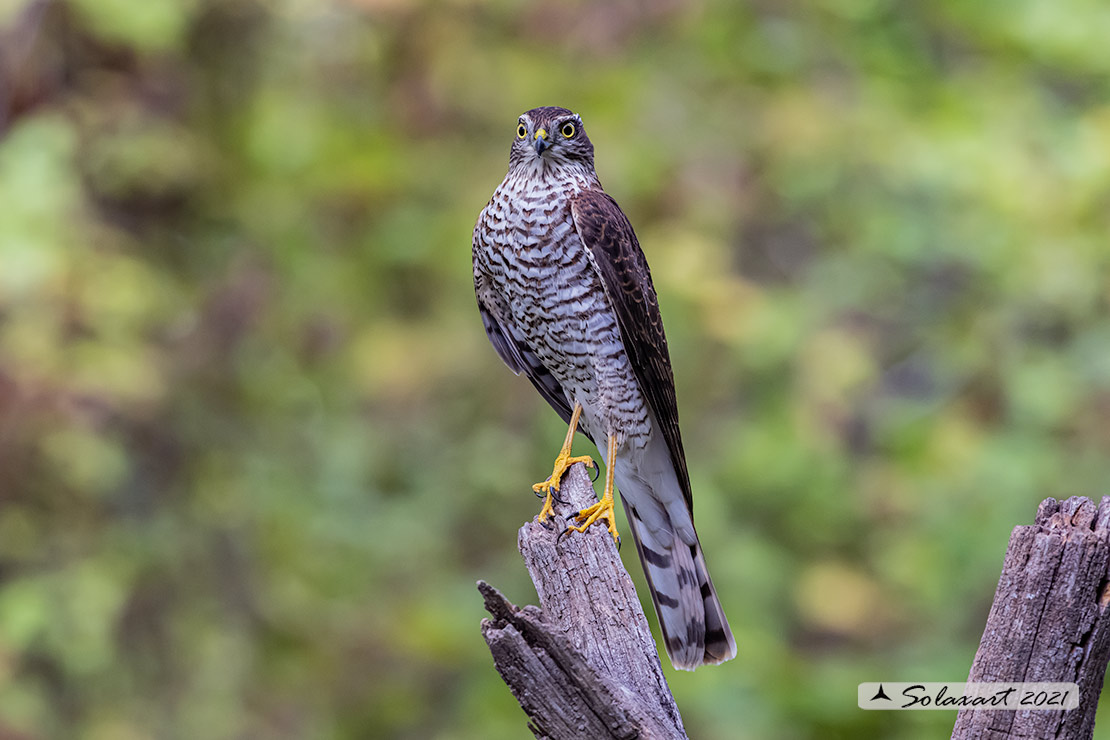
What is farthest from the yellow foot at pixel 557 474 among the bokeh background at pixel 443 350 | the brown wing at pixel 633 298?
the bokeh background at pixel 443 350

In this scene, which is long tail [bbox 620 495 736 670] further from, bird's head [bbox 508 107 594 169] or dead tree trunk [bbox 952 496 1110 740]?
dead tree trunk [bbox 952 496 1110 740]

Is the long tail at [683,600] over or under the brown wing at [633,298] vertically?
under

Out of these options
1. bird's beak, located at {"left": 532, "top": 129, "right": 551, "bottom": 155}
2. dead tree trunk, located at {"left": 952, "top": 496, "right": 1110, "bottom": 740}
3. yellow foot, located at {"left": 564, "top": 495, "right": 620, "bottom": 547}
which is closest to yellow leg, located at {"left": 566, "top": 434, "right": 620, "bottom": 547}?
yellow foot, located at {"left": 564, "top": 495, "right": 620, "bottom": 547}


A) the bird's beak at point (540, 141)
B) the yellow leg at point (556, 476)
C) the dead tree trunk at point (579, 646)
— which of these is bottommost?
the dead tree trunk at point (579, 646)

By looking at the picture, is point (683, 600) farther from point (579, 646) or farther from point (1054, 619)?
point (1054, 619)

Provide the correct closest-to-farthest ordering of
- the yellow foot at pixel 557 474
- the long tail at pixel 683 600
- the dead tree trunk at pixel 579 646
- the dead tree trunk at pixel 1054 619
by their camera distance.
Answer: the dead tree trunk at pixel 1054 619 < the dead tree trunk at pixel 579 646 < the yellow foot at pixel 557 474 < the long tail at pixel 683 600

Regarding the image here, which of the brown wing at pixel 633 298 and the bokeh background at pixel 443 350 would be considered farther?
the bokeh background at pixel 443 350

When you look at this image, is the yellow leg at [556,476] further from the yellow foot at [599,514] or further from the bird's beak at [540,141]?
the bird's beak at [540,141]

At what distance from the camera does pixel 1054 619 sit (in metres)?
2.09

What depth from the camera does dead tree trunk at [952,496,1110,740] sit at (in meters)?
2.08

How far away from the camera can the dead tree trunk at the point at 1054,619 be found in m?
2.08

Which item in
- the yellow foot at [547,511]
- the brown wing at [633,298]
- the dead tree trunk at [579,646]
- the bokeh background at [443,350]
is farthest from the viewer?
the bokeh background at [443,350]

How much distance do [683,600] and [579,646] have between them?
3.31 ft

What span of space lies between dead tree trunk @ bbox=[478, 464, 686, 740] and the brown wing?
552 millimetres
